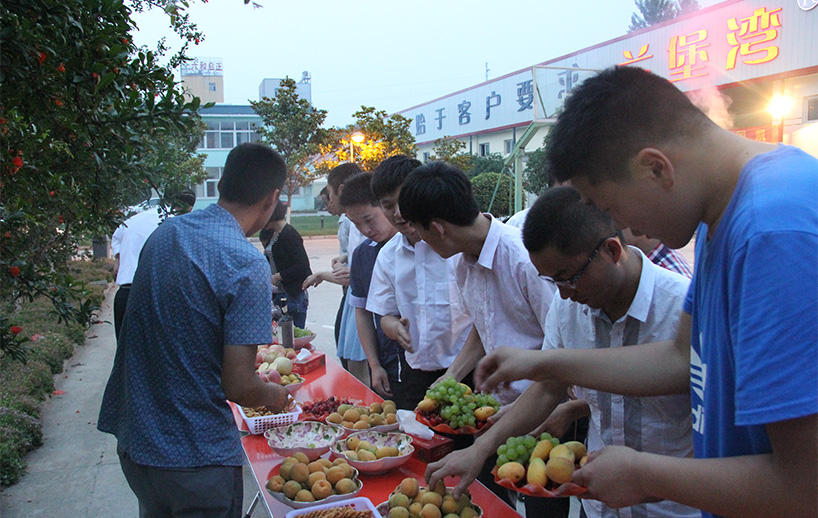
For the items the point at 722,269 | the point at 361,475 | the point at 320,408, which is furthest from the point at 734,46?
the point at 722,269

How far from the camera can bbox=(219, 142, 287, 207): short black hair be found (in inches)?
86.0

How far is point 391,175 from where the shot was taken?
10.6 feet

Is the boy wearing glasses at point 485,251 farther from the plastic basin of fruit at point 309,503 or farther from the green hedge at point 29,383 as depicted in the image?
the green hedge at point 29,383

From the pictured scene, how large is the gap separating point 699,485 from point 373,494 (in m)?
1.45

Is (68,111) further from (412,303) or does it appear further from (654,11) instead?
(654,11)

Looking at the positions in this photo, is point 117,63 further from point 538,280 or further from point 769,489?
point 769,489

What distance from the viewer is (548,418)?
2.04 metres

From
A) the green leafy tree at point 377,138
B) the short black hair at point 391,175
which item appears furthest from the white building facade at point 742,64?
the short black hair at point 391,175

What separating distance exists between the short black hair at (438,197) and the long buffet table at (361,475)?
0.98 meters

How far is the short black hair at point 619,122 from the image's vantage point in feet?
3.21

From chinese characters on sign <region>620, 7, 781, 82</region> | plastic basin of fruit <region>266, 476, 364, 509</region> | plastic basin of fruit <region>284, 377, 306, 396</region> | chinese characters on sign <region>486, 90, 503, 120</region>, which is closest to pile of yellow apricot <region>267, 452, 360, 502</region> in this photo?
plastic basin of fruit <region>266, 476, 364, 509</region>

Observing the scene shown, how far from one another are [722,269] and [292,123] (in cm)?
2143

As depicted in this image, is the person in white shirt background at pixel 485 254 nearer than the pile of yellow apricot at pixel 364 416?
Yes

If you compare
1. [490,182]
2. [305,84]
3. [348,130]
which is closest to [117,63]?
[348,130]
